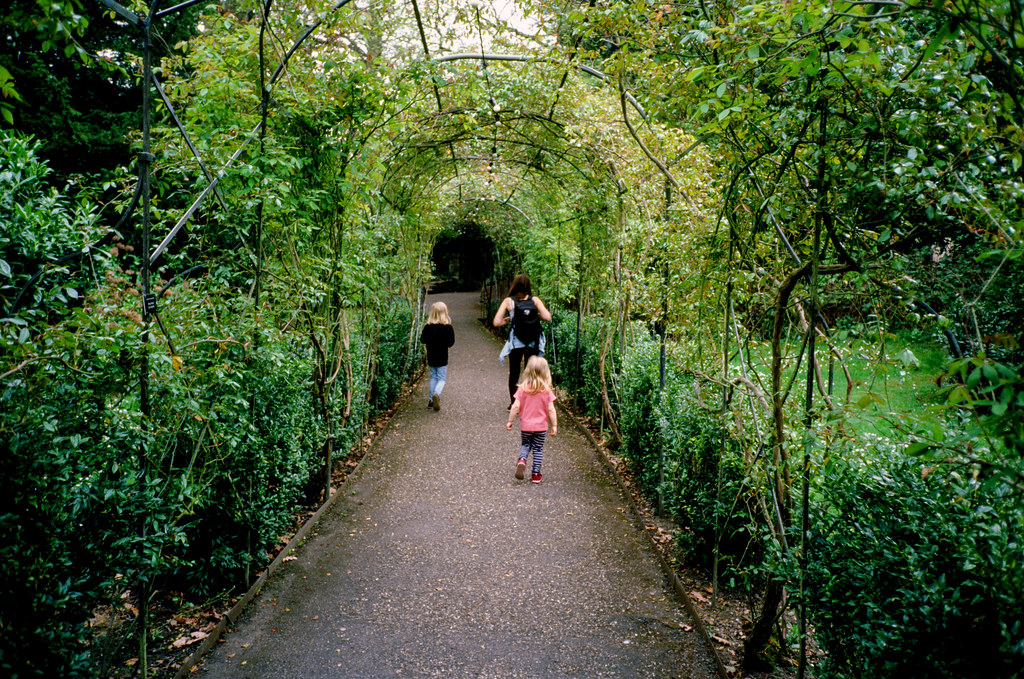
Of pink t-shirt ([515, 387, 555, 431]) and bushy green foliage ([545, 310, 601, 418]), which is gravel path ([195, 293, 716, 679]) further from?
bushy green foliage ([545, 310, 601, 418])

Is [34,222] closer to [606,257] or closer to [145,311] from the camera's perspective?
[145,311]

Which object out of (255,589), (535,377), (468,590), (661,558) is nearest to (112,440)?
(255,589)

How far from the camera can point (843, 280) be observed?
2762mm

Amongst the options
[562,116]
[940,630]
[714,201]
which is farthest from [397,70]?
[940,630]

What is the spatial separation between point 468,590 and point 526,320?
13.7 ft

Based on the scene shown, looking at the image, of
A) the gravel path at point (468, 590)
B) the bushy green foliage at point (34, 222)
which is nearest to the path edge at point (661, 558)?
the gravel path at point (468, 590)

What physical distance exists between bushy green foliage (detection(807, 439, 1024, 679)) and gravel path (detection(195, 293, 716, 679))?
135 centimetres

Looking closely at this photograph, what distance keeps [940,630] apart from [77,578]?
2.99 meters

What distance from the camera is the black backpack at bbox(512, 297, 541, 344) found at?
24.7 feet

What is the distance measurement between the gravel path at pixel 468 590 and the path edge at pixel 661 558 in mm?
58

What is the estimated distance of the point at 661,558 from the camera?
14.3 ft

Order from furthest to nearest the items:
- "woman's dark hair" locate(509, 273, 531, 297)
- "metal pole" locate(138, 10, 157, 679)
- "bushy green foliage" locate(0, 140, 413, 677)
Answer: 1. "woman's dark hair" locate(509, 273, 531, 297)
2. "metal pole" locate(138, 10, 157, 679)
3. "bushy green foliage" locate(0, 140, 413, 677)

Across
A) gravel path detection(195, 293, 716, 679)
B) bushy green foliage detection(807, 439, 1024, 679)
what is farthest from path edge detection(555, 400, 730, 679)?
bushy green foliage detection(807, 439, 1024, 679)

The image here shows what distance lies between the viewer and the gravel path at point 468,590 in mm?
3178
